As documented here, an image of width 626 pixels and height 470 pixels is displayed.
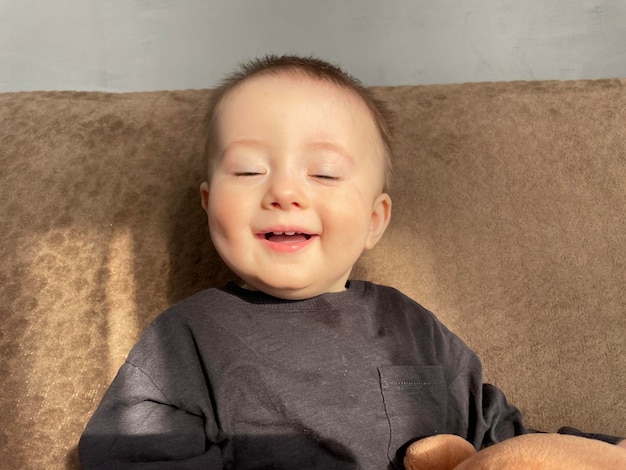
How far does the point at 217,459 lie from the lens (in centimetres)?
98

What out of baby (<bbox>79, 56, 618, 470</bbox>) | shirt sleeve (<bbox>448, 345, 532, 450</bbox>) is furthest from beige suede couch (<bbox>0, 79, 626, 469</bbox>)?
baby (<bbox>79, 56, 618, 470</bbox>)

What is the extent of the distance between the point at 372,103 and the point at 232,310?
0.43 m

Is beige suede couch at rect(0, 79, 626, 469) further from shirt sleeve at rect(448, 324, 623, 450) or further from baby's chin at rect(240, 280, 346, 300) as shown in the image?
baby's chin at rect(240, 280, 346, 300)

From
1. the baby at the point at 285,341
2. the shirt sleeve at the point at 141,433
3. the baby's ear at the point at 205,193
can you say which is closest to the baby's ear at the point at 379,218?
the baby at the point at 285,341

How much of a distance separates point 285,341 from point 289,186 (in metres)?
0.23

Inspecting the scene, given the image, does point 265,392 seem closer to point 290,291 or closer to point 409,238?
point 290,291

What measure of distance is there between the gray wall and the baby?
0.79m

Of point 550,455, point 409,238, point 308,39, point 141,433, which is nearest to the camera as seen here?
point 550,455

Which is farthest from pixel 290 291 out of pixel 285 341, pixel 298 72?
pixel 298 72

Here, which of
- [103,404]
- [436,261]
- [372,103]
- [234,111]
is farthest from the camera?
[436,261]

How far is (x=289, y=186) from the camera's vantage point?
1.00 metres

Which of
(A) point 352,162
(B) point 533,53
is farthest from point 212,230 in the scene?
(B) point 533,53

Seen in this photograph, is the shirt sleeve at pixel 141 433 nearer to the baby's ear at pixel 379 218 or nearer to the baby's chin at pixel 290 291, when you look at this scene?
the baby's chin at pixel 290 291

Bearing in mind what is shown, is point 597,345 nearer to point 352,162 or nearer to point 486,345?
point 486,345
